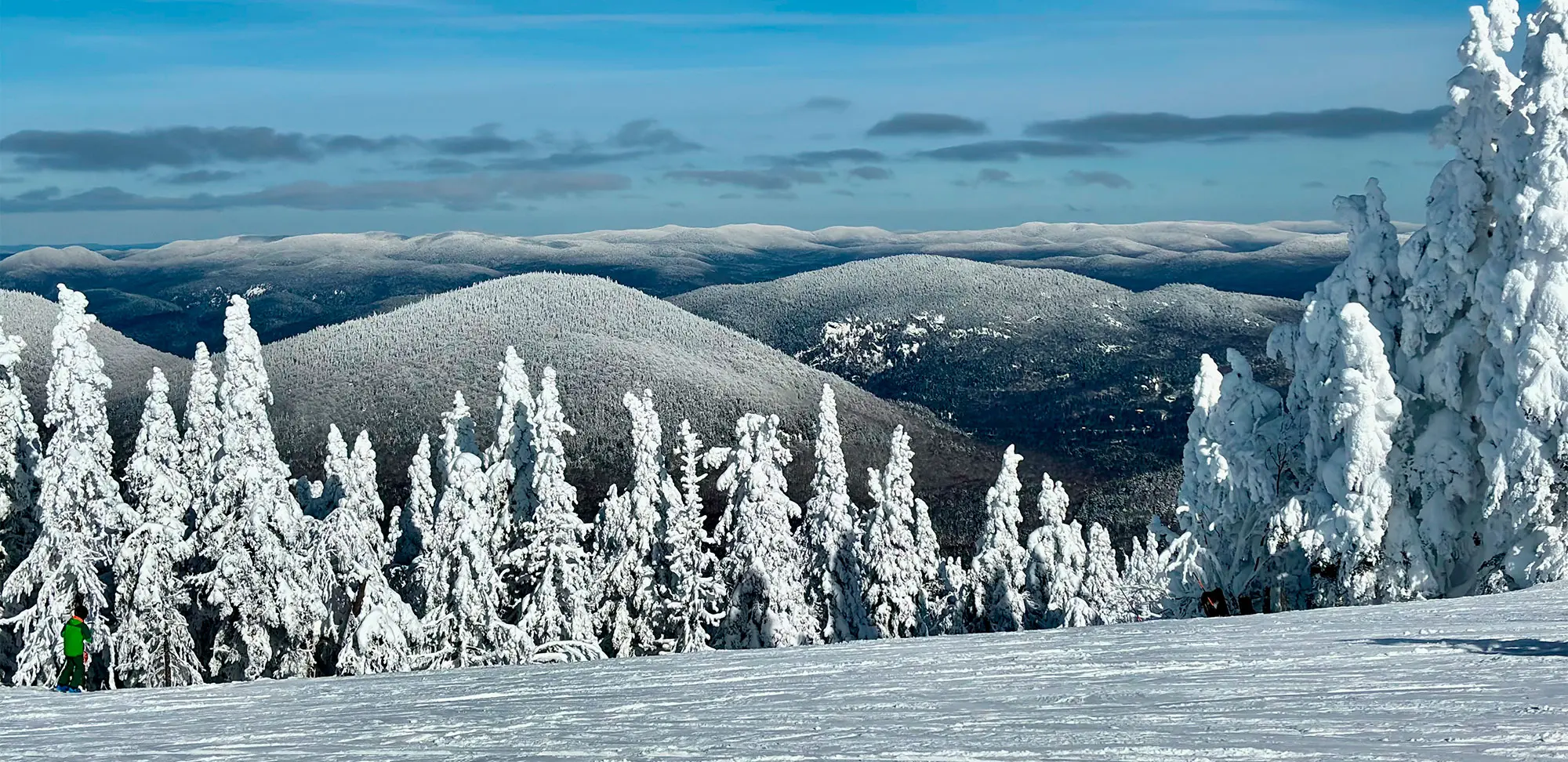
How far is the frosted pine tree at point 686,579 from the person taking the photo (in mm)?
34875

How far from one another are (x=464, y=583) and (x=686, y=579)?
6.93 metres

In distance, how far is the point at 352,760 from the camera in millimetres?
10359

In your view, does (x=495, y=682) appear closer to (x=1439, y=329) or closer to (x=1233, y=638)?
(x=1233, y=638)

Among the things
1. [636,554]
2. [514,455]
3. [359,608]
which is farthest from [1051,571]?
[359,608]

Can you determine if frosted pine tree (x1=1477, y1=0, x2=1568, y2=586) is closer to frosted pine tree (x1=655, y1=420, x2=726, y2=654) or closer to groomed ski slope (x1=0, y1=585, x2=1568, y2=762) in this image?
groomed ski slope (x1=0, y1=585, x2=1568, y2=762)

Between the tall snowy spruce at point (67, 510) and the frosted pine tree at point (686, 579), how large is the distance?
14360 millimetres

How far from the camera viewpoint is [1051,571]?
125 feet

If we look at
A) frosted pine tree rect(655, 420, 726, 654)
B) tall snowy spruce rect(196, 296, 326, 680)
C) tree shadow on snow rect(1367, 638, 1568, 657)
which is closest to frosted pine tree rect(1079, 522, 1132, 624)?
frosted pine tree rect(655, 420, 726, 654)

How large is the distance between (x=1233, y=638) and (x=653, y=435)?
23089 millimetres

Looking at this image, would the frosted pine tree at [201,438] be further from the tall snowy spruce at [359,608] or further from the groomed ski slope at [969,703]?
the groomed ski slope at [969,703]

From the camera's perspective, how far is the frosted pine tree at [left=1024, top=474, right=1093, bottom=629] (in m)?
37.4

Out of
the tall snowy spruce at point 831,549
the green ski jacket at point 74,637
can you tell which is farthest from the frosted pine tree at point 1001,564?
the green ski jacket at point 74,637

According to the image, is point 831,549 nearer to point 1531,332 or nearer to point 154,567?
point 154,567

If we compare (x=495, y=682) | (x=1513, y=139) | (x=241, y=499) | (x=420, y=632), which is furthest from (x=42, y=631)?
(x=1513, y=139)
